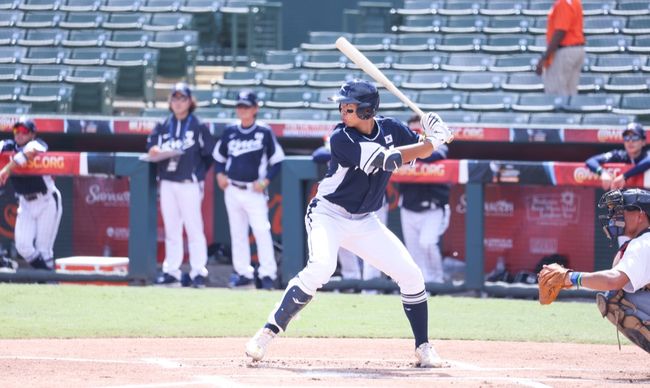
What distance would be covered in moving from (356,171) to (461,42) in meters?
7.46

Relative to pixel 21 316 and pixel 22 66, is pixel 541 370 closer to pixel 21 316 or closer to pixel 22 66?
pixel 21 316

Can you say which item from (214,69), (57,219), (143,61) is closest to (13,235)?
(57,219)

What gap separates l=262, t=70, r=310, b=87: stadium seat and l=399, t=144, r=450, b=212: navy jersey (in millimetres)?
3345

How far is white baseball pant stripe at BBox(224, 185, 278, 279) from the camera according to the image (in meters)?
9.90

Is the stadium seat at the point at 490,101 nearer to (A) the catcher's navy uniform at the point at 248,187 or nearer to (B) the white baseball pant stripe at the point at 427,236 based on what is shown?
(B) the white baseball pant stripe at the point at 427,236

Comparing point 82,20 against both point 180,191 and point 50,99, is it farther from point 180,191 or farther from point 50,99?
point 180,191

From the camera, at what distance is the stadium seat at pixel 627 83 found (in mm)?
11789

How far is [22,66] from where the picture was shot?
45.0ft

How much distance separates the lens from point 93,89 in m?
13.2

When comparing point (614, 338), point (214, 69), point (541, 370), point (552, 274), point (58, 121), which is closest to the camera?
point (552, 274)

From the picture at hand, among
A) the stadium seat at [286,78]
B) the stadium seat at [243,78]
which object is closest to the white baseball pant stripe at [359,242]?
the stadium seat at [286,78]

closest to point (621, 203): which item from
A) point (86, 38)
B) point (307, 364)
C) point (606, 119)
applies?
point (307, 364)

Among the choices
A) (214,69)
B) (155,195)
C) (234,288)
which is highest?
(214,69)

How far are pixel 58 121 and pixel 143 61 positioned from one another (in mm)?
2675
